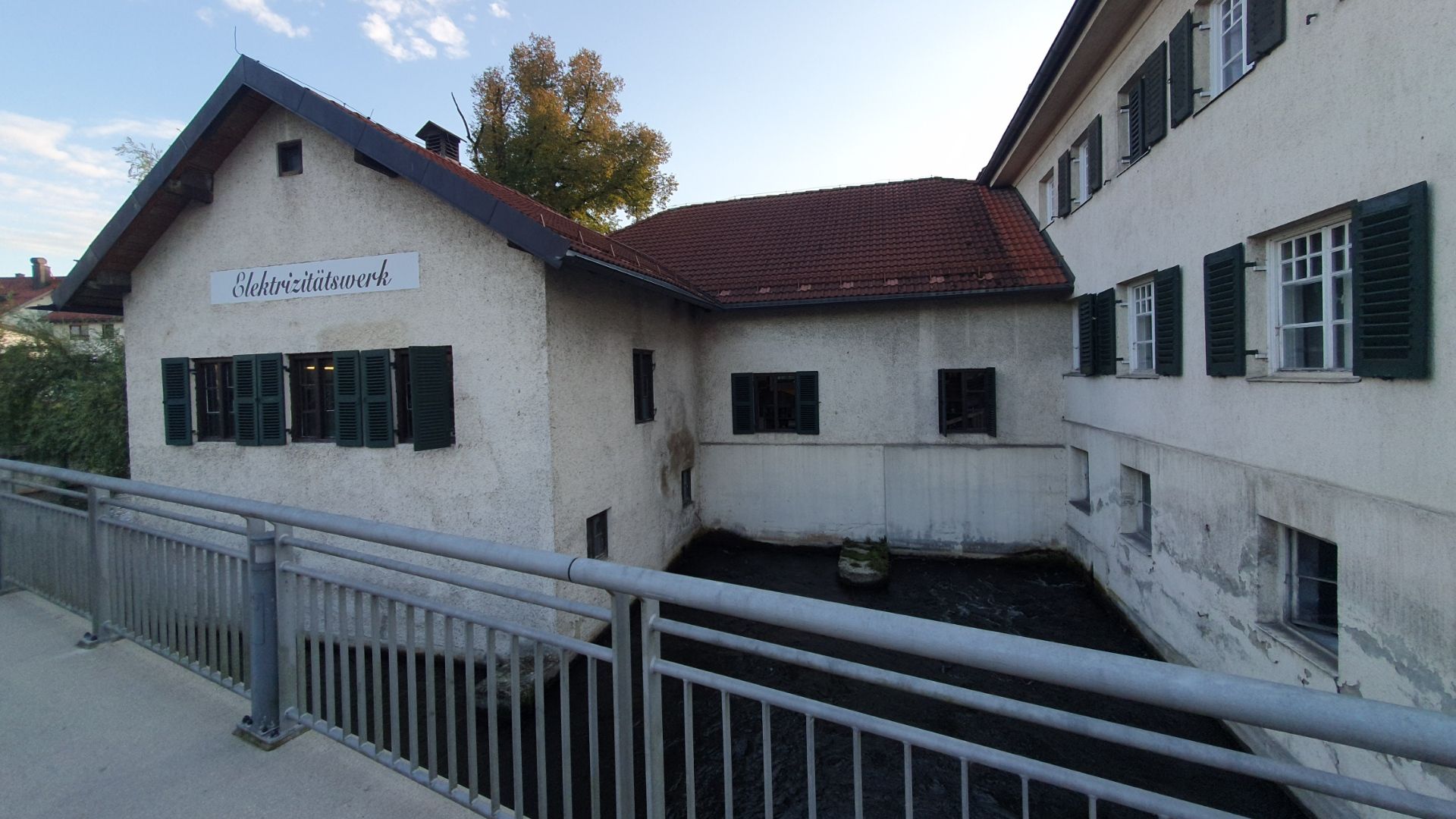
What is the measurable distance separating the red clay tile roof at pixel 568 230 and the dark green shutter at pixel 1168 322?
595 centimetres

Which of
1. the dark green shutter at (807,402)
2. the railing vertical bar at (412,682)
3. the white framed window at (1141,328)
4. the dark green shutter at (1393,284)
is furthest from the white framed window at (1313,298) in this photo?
the dark green shutter at (807,402)

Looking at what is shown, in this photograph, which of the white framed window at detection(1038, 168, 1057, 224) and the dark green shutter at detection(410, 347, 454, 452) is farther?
the white framed window at detection(1038, 168, 1057, 224)

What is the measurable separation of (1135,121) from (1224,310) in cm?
324

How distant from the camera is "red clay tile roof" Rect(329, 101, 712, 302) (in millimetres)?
7461

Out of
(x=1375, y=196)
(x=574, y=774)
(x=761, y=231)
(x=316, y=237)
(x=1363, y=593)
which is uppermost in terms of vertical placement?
(x=761, y=231)

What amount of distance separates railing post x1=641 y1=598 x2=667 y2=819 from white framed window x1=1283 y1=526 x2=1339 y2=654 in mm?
5832

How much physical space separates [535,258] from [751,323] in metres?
5.83

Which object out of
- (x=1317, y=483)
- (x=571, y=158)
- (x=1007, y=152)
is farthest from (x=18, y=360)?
(x=1317, y=483)

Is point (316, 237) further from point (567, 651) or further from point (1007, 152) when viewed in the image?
point (1007, 152)

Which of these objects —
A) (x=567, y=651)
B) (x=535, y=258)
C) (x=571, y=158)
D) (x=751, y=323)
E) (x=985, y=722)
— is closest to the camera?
(x=567, y=651)

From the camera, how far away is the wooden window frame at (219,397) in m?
9.02

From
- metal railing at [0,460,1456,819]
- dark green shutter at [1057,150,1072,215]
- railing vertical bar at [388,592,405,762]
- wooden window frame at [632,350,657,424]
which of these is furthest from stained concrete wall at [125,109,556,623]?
dark green shutter at [1057,150,1072,215]

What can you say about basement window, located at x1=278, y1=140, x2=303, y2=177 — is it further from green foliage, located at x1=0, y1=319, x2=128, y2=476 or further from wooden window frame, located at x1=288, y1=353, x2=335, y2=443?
green foliage, located at x1=0, y1=319, x2=128, y2=476

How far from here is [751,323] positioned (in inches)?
495
